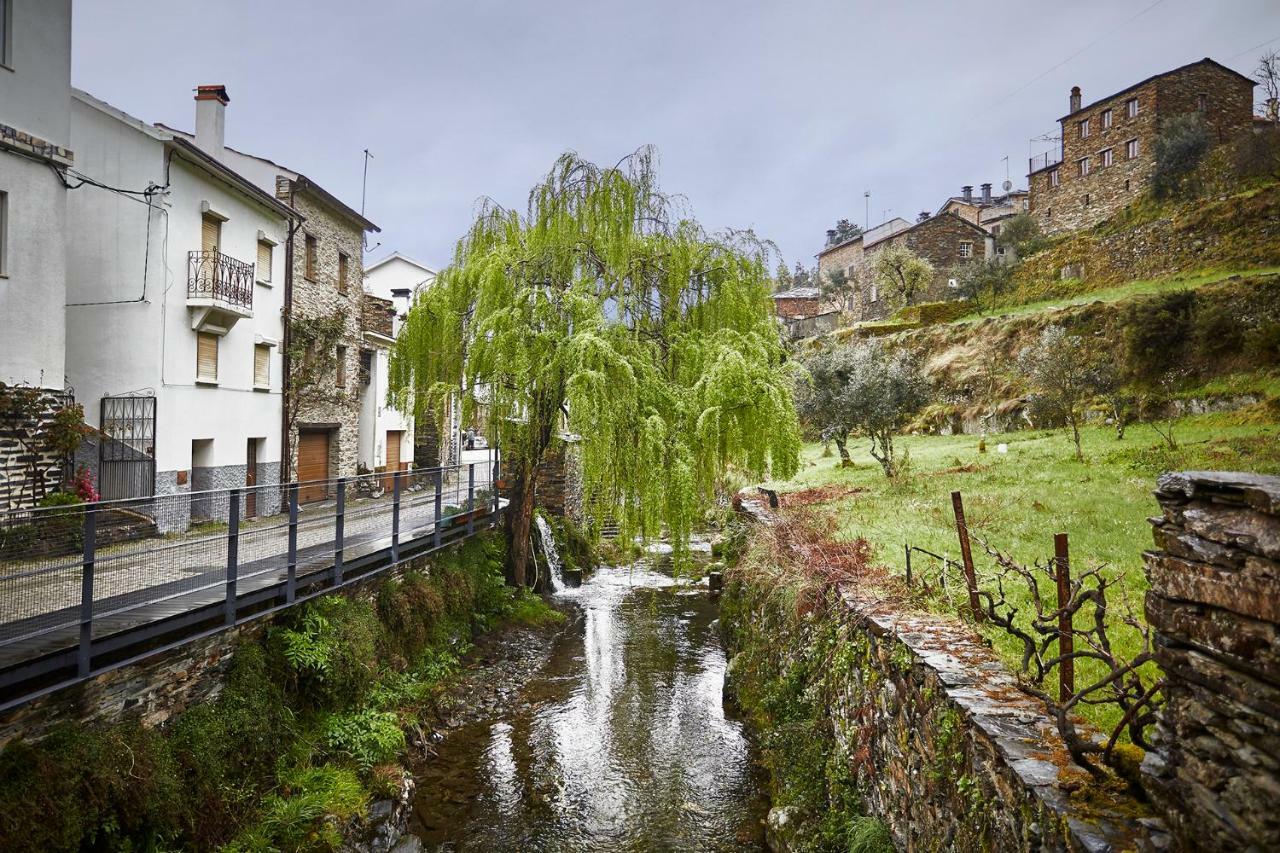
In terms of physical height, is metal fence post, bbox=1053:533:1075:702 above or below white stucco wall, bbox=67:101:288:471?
below

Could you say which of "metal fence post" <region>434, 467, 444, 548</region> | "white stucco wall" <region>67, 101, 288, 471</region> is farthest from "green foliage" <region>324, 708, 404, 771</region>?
"white stucco wall" <region>67, 101, 288, 471</region>

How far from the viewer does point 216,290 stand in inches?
561

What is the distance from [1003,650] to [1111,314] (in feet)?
78.1

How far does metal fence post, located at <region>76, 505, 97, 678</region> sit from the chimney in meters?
14.9

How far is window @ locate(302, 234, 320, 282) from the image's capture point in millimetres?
18797

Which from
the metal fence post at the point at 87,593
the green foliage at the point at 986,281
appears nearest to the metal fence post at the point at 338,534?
the metal fence post at the point at 87,593

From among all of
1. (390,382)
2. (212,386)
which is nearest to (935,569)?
(390,382)

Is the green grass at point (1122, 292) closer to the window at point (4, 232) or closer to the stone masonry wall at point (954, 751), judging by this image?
the stone masonry wall at point (954, 751)

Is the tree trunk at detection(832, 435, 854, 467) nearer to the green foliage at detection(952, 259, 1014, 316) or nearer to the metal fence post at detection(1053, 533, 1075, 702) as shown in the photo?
the metal fence post at detection(1053, 533, 1075, 702)

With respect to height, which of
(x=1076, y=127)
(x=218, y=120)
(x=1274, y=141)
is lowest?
(x=218, y=120)

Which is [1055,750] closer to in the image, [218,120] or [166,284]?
[166,284]

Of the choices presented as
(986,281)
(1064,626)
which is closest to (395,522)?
(1064,626)

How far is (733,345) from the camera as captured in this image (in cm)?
1040

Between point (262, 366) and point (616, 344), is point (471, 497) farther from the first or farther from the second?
point (262, 366)
